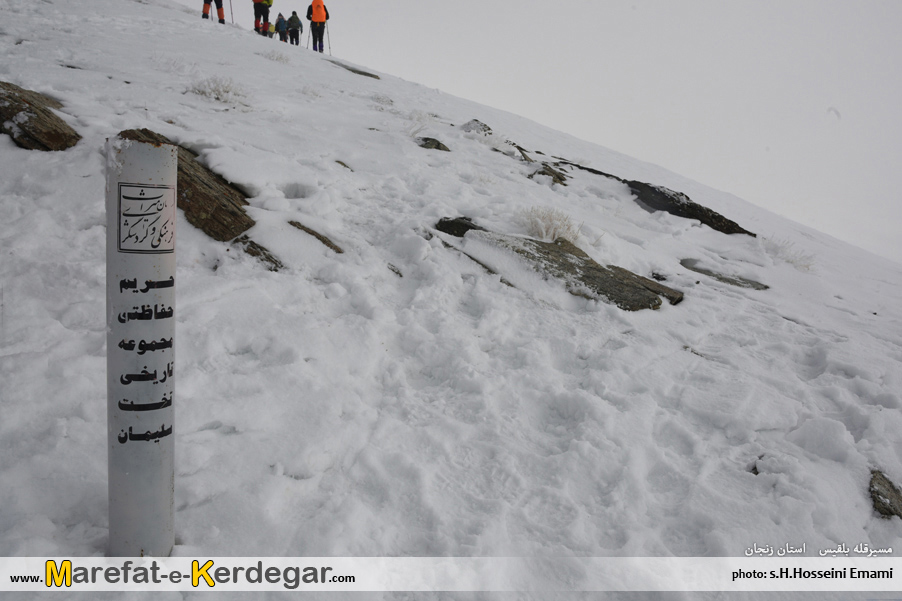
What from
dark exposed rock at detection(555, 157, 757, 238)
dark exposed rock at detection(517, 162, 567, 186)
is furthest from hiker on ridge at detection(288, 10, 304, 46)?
dark exposed rock at detection(555, 157, 757, 238)

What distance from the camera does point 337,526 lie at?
2.08 m

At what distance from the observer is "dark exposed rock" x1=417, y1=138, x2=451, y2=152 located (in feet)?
24.2

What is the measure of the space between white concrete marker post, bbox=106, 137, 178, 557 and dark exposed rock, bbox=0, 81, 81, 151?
3.48 metres

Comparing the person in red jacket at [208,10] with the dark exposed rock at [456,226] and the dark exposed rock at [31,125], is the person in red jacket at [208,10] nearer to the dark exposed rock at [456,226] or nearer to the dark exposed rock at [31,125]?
the dark exposed rock at [31,125]

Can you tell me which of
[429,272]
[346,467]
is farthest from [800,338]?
[346,467]

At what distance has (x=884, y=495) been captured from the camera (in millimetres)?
2525

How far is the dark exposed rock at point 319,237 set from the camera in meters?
4.09

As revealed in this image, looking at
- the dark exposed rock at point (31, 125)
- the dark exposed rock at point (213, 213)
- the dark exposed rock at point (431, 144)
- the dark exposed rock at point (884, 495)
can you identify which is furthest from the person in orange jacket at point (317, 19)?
the dark exposed rock at point (884, 495)

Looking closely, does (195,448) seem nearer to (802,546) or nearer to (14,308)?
(14,308)

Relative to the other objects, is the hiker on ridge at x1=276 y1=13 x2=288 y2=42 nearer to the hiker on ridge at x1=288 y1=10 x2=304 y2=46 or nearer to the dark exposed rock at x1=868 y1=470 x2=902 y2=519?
the hiker on ridge at x1=288 y1=10 x2=304 y2=46

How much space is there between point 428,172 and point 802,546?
533 centimetres

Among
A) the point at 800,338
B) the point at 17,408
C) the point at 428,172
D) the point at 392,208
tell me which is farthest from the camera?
the point at 428,172

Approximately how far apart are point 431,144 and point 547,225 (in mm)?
3288

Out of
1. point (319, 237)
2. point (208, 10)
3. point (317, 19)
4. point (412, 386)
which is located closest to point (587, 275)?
point (412, 386)
